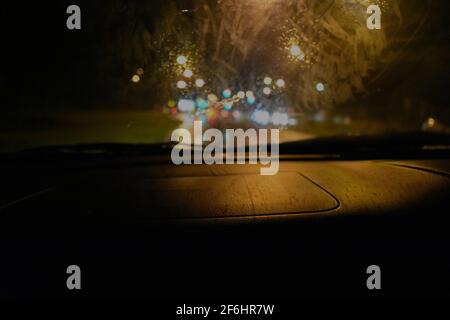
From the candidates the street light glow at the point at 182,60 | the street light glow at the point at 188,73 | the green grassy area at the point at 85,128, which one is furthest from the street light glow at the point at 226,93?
the green grassy area at the point at 85,128

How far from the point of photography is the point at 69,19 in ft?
19.5

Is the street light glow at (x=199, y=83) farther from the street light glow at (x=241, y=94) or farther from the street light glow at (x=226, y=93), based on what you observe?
the street light glow at (x=241, y=94)

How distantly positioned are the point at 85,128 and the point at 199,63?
5.62ft

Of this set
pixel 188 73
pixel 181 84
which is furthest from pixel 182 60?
pixel 181 84

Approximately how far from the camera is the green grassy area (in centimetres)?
636

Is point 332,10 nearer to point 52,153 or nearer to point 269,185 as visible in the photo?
point 269,185

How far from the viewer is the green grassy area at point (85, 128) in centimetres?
636

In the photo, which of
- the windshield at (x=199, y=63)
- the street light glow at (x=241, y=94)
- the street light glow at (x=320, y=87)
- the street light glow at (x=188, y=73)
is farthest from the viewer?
the street light glow at (x=320, y=87)

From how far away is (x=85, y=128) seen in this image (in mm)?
6617

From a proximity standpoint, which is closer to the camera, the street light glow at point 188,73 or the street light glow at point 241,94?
the street light glow at point 188,73

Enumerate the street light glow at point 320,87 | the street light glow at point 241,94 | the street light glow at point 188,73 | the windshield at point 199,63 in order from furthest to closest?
the street light glow at point 320,87 < the street light glow at point 241,94 < the street light glow at point 188,73 < the windshield at point 199,63

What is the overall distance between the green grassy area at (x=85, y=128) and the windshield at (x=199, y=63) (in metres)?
0.02

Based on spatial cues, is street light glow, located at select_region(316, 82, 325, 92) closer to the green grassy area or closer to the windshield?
the windshield

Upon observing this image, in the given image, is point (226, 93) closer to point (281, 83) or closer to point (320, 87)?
point (281, 83)
